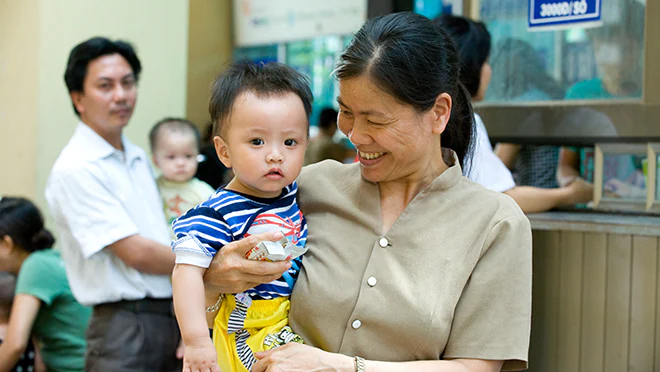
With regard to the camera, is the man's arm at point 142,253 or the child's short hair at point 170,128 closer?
the man's arm at point 142,253

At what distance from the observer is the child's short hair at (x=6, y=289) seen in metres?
3.68

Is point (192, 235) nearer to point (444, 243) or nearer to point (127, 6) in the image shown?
point (444, 243)

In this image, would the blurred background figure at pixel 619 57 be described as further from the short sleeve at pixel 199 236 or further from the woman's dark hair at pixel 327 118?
the woman's dark hair at pixel 327 118

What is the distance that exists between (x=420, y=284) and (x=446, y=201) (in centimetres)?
22

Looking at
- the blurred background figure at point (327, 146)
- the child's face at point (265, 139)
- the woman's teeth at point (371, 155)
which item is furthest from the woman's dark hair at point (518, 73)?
the blurred background figure at point (327, 146)

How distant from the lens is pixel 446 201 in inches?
73.1

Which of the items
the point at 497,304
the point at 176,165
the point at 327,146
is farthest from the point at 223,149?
the point at 327,146

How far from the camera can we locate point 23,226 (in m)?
3.69

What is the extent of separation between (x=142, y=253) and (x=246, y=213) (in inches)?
43.6

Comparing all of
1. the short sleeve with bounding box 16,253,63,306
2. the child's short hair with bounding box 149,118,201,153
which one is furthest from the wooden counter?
the short sleeve with bounding box 16,253,63,306

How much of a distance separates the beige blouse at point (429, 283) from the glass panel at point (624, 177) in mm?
898

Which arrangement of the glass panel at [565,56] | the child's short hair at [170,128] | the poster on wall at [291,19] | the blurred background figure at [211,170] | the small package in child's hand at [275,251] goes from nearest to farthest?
the small package in child's hand at [275,251] < the glass panel at [565,56] < the child's short hair at [170,128] < the blurred background figure at [211,170] < the poster on wall at [291,19]

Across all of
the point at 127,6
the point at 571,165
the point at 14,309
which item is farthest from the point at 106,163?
the point at 127,6

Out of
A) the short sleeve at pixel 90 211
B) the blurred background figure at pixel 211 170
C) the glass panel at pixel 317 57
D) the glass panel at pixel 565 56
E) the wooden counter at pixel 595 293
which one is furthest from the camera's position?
the glass panel at pixel 317 57
